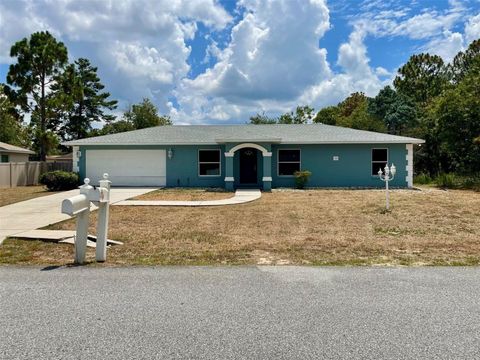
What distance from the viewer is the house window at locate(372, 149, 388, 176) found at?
18.8 m

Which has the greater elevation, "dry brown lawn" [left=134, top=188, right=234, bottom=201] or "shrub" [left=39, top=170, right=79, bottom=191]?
"shrub" [left=39, top=170, right=79, bottom=191]

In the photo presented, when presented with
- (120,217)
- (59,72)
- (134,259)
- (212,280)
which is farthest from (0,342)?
(59,72)

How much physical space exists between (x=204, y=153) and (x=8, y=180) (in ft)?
37.4

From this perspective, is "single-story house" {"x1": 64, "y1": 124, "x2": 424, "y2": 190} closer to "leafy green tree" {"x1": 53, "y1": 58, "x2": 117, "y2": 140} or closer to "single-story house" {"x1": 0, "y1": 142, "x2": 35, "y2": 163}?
"single-story house" {"x1": 0, "y1": 142, "x2": 35, "y2": 163}


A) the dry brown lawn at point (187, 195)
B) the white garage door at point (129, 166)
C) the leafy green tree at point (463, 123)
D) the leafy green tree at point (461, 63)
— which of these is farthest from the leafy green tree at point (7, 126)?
the leafy green tree at point (461, 63)

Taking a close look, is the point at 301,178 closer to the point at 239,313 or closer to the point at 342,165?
the point at 342,165

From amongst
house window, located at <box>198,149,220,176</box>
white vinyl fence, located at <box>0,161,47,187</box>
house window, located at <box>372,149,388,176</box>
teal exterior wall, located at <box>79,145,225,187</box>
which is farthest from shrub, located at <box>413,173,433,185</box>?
white vinyl fence, located at <box>0,161,47,187</box>

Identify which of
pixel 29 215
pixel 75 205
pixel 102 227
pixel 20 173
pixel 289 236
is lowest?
pixel 289 236

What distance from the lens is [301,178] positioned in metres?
18.3

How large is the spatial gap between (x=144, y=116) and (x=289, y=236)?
40.2 m

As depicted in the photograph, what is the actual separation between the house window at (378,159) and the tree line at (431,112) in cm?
519

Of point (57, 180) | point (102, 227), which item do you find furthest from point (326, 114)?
point (102, 227)

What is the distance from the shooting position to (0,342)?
3.04 meters

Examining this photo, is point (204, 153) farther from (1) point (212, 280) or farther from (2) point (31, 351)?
(2) point (31, 351)
